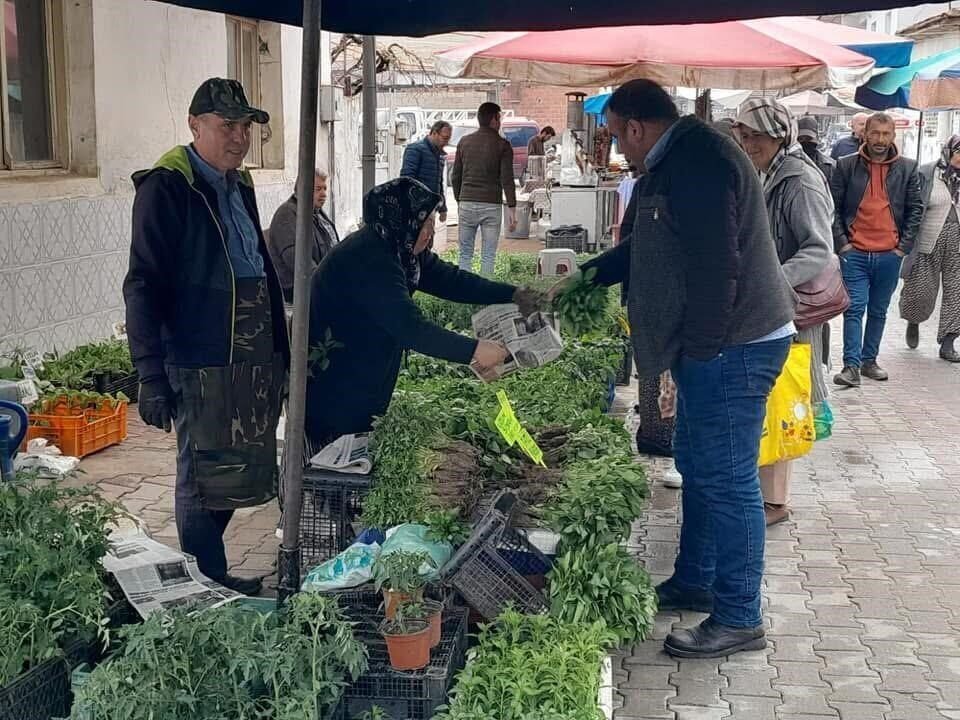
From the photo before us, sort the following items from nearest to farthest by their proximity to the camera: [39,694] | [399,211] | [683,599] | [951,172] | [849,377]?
[39,694] → [399,211] → [683,599] → [849,377] → [951,172]

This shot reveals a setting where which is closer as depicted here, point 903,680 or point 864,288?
point 903,680

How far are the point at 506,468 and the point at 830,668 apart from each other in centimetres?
149

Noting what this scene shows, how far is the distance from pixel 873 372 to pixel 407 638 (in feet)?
25.3

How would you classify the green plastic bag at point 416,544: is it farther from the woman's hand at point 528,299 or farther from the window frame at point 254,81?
the window frame at point 254,81

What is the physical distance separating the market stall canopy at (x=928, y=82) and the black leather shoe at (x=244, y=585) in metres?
9.42

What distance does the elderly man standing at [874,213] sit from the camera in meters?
9.20

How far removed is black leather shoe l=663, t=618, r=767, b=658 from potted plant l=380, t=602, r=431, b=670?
136 centimetres

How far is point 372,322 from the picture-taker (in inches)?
173

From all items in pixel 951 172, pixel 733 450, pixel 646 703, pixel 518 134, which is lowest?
pixel 646 703

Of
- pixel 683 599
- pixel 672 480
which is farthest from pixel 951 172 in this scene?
pixel 683 599

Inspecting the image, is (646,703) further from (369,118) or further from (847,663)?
(369,118)

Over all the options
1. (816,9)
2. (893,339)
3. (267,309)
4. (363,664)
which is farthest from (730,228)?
(893,339)

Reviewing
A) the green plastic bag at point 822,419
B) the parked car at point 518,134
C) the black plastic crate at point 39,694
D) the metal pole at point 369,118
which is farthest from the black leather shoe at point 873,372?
the parked car at point 518,134

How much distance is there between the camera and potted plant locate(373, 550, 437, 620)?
11.4 feet
